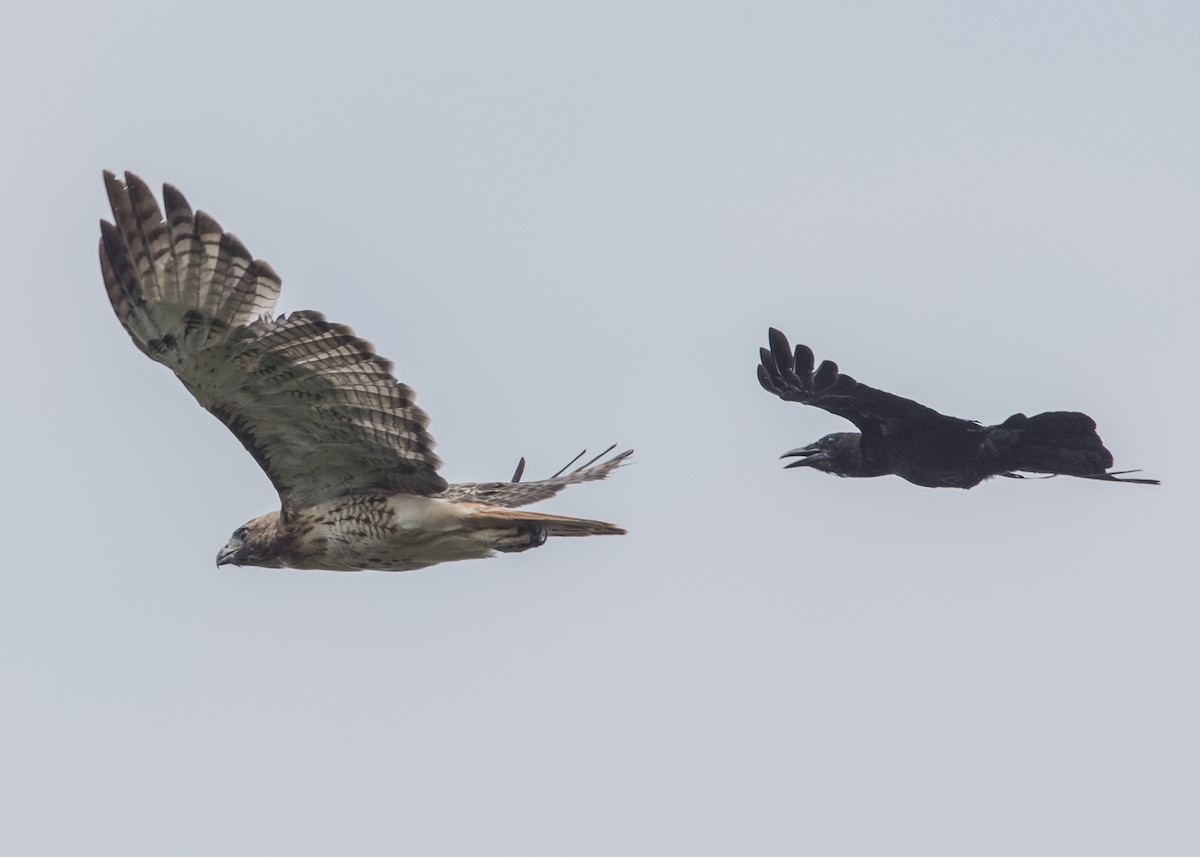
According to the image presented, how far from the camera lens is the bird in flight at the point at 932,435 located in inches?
479

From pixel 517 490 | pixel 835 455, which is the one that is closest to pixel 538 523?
pixel 517 490

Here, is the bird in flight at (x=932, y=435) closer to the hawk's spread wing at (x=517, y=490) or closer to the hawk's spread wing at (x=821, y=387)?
the hawk's spread wing at (x=821, y=387)

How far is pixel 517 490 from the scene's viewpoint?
36.0 ft

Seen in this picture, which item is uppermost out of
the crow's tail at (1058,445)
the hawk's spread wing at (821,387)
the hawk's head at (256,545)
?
the hawk's spread wing at (821,387)

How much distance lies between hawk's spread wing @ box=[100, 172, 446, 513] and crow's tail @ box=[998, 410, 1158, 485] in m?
3.82

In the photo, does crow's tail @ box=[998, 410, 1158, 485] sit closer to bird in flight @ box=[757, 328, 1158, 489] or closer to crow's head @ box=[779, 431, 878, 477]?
bird in flight @ box=[757, 328, 1158, 489]

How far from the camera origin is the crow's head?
43.3 feet

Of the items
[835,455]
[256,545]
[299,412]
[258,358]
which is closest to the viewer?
[258,358]

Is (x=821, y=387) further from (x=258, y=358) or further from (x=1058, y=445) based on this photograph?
(x=258, y=358)

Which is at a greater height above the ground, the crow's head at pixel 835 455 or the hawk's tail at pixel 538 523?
the crow's head at pixel 835 455

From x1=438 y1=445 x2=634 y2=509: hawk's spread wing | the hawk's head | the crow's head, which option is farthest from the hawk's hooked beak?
the hawk's head

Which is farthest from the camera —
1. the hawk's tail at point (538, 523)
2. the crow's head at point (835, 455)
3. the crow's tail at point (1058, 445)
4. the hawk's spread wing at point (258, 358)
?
A: the crow's head at point (835, 455)

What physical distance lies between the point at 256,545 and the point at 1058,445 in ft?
16.3

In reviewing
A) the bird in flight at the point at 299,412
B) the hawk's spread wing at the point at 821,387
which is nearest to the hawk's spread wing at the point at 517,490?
the bird in flight at the point at 299,412
